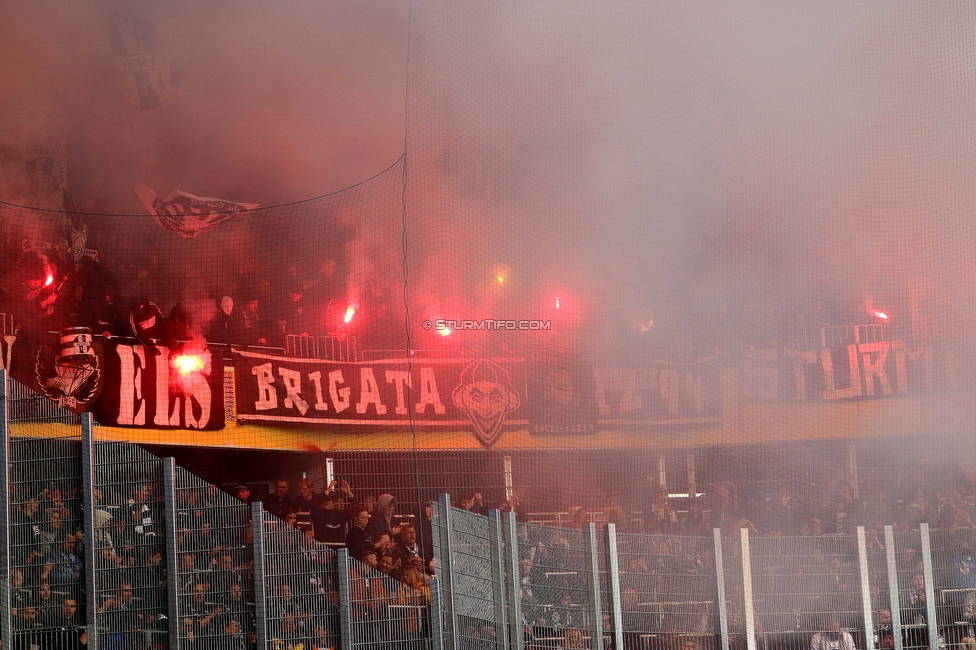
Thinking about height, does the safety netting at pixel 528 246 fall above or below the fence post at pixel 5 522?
above

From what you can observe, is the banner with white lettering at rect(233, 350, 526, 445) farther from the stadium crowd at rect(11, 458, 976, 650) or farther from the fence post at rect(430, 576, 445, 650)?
the fence post at rect(430, 576, 445, 650)

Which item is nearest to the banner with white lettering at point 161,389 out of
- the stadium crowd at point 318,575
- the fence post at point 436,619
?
the stadium crowd at point 318,575

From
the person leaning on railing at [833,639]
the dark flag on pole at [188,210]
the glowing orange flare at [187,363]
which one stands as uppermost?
the dark flag on pole at [188,210]

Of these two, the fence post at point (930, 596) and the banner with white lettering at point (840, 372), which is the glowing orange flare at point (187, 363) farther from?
the fence post at point (930, 596)

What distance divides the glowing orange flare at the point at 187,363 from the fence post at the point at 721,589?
3583mm

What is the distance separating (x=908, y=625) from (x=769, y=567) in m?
0.68

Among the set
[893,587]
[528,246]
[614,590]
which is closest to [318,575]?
[614,590]

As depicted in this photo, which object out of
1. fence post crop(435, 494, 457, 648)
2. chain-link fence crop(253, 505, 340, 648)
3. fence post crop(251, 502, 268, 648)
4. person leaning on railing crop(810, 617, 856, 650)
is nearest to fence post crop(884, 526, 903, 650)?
person leaning on railing crop(810, 617, 856, 650)

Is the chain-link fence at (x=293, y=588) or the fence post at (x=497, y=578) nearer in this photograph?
the chain-link fence at (x=293, y=588)

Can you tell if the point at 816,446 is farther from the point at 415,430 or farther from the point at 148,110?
the point at 148,110

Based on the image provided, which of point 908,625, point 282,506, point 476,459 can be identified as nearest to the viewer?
point 908,625

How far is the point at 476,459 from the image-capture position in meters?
6.69

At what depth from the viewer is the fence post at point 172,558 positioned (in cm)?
374

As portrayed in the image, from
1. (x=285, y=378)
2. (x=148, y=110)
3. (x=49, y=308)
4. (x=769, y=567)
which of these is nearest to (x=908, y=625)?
(x=769, y=567)
